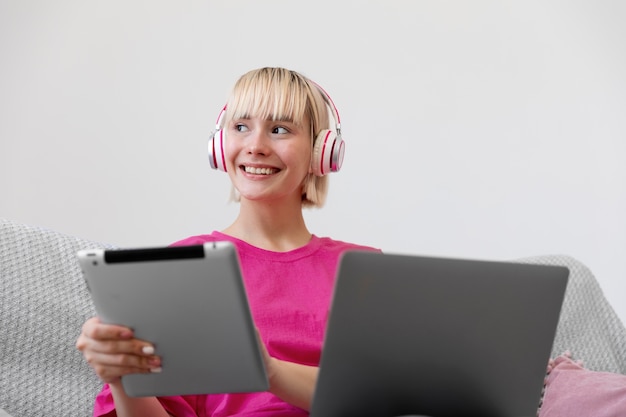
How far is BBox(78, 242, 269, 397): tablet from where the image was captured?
1.05 metres

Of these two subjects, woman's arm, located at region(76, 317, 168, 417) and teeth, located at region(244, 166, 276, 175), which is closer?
woman's arm, located at region(76, 317, 168, 417)

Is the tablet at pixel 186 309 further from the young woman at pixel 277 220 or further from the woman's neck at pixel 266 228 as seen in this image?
the woman's neck at pixel 266 228

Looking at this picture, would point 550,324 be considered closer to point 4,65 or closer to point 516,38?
point 516,38

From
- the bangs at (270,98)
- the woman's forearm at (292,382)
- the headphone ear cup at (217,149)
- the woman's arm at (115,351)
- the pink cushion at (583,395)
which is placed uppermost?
the bangs at (270,98)

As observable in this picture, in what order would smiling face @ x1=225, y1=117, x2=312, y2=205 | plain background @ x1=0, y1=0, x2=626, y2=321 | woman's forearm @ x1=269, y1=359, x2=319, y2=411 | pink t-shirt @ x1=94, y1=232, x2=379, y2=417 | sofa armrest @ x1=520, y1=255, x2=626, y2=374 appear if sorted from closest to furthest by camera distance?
woman's forearm @ x1=269, y1=359, x2=319, y2=411, pink t-shirt @ x1=94, y1=232, x2=379, y2=417, smiling face @ x1=225, y1=117, x2=312, y2=205, sofa armrest @ x1=520, y1=255, x2=626, y2=374, plain background @ x1=0, y1=0, x2=626, y2=321

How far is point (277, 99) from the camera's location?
1659 millimetres

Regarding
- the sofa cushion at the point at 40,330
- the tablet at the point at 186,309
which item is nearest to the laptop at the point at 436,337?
the tablet at the point at 186,309

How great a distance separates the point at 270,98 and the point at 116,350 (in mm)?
689

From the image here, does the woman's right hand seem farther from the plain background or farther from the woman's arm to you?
the plain background

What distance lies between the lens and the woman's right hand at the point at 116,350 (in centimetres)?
112

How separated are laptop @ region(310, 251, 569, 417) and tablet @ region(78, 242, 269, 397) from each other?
122 millimetres

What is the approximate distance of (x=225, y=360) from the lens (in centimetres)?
113

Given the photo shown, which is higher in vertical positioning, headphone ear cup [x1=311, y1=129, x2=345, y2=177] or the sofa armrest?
headphone ear cup [x1=311, y1=129, x2=345, y2=177]

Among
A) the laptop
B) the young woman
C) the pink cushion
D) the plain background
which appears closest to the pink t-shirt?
the young woman
